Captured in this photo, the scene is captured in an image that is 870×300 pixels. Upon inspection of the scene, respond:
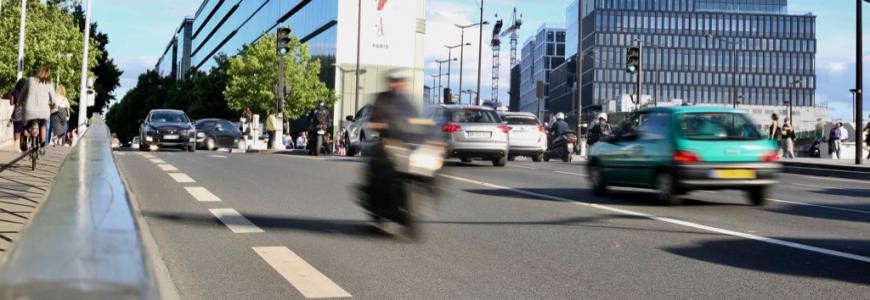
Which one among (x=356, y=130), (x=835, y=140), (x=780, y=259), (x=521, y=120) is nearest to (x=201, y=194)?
(x=780, y=259)

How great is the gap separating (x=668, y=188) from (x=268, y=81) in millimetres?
65800

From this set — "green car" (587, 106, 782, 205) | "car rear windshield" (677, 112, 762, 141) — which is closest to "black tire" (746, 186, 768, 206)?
"green car" (587, 106, 782, 205)

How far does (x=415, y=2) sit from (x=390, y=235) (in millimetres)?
73988

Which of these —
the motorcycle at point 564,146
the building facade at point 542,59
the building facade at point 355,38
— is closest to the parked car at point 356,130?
the motorcycle at point 564,146

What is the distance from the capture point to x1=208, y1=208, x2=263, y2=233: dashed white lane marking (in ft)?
Answer: 27.4

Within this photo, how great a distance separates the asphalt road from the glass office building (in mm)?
117187

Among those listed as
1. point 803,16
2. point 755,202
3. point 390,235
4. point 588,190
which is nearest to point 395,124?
point 390,235

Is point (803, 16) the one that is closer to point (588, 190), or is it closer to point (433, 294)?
point (588, 190)

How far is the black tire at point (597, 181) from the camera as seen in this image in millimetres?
14079

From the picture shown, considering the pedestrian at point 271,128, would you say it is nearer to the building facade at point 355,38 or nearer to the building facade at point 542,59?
the building facade at point 355,38

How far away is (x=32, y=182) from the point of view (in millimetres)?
11203

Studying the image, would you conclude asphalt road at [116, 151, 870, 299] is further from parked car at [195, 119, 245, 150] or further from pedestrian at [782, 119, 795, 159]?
pedestrian at [782, 119, 795, 159]

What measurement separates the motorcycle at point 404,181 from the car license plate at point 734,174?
5054 mm

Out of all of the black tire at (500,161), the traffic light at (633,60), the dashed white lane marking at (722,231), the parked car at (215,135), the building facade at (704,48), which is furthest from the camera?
the building facade at (704,48)
